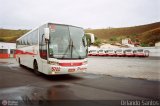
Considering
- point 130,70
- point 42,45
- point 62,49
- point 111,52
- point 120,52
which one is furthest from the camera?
point 111,52

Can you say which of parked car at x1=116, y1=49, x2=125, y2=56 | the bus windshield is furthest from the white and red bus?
parked car at x1=116, y1=49, x2=125, y2=56

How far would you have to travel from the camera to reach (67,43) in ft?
36.0

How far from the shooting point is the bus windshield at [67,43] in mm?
10578

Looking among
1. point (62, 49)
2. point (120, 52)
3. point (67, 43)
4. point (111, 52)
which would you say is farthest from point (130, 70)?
point (111, 52)

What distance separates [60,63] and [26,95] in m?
3.51

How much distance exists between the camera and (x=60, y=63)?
34.1 feet

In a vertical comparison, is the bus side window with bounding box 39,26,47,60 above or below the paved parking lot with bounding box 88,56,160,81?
above

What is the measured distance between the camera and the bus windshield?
10.6m

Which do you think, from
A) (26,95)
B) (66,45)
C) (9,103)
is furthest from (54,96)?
(66,45)

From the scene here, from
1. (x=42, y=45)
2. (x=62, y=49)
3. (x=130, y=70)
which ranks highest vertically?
(x=42, y=45)

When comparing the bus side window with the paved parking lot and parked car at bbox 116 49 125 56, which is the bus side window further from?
parked car at bbox 116 49 125 56

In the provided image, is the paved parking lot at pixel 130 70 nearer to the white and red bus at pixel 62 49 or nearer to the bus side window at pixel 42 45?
the white and red bus at pixel 62 49

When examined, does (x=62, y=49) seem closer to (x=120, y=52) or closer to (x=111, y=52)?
(x=120, y=52)

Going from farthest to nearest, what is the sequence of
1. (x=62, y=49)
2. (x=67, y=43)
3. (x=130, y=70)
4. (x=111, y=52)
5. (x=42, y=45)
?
(x=111, y=52) < (x=130, y=70) < (x=42, y=45) < (x=67, y=43) < (x=62, y=49)
